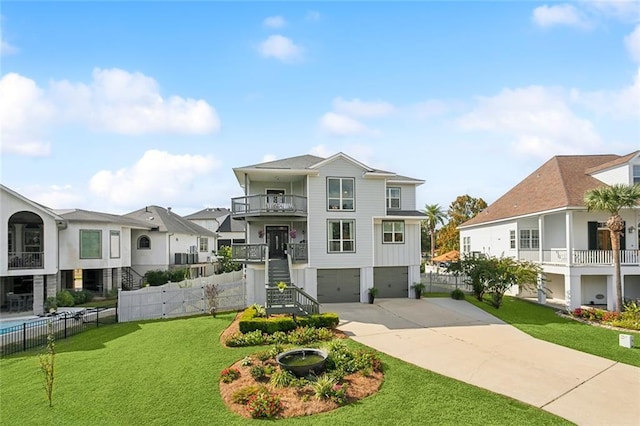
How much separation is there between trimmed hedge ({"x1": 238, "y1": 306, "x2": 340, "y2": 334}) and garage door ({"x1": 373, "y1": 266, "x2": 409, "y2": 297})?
331 inches

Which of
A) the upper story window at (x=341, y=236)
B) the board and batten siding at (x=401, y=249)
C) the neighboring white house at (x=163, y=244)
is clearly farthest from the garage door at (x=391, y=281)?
the neighboring white house at (x=163, y=244)

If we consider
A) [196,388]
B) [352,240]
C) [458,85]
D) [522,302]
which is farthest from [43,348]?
[522,302]

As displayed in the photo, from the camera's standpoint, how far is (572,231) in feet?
70.4

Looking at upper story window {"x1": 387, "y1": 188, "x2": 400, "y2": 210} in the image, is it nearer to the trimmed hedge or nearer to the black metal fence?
the trimmed hedge

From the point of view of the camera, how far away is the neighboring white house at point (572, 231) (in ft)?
68.2

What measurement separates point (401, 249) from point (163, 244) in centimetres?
2044

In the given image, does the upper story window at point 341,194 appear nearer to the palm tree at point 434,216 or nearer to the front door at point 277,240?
the front door at point 277,240

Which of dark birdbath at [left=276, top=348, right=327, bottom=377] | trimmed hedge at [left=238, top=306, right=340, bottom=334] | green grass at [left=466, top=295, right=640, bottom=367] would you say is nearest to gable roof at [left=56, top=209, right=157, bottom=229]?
trimmed hedge at [left=238, top=306, right=340, bottom=334]

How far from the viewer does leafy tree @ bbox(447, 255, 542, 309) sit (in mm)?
20397

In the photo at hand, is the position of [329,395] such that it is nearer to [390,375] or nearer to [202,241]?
[390,375]

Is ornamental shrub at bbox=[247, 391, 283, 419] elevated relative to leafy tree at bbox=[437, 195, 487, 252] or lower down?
lower down

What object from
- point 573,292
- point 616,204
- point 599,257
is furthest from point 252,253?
point 599,257

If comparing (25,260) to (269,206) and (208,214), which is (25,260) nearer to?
(269,206)

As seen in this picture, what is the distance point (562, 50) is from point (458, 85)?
13.0 feet
